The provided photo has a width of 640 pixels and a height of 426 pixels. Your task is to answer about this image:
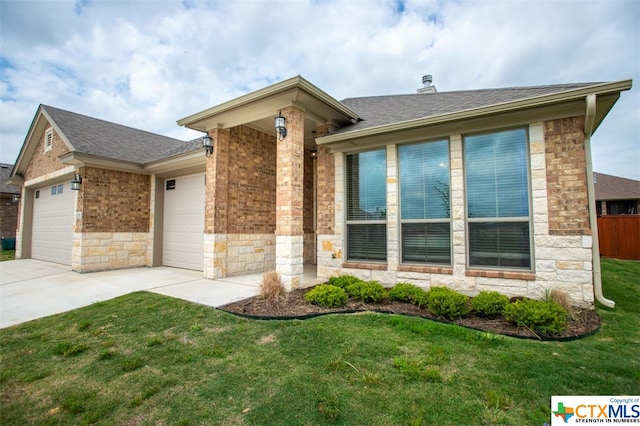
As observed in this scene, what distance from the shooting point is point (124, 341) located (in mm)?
3697

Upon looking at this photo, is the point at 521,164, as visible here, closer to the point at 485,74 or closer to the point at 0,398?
the point at 0,398

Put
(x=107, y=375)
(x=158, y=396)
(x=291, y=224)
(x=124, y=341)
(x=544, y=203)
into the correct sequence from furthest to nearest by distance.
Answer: (x=291, y=224) < (x=544, y=203) < (x=124, y=341) < (x=107, y=375) < (x=158, y=396)

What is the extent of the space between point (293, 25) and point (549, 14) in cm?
601

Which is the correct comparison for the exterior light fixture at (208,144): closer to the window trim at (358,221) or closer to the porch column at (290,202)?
the porch column at (290,202)

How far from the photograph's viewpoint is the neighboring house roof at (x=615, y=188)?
1797 cm

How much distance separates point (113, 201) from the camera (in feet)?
30.1

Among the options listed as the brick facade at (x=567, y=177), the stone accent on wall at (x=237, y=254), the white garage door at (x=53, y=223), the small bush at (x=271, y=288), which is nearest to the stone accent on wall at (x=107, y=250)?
the white garage door at (x=53, y=223)

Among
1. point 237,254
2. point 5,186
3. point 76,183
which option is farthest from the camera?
point 5,186

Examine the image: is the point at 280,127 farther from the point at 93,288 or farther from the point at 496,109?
the point at 93,288

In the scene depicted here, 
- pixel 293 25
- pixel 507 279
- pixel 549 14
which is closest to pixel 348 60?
pixel 293 25

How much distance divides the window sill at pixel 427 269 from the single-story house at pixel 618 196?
2009cm

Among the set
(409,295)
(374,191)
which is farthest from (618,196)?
(409,295)

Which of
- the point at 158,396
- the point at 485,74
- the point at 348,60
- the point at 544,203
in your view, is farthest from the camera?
the point at 485,74

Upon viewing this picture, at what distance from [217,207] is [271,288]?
9.64 ft
